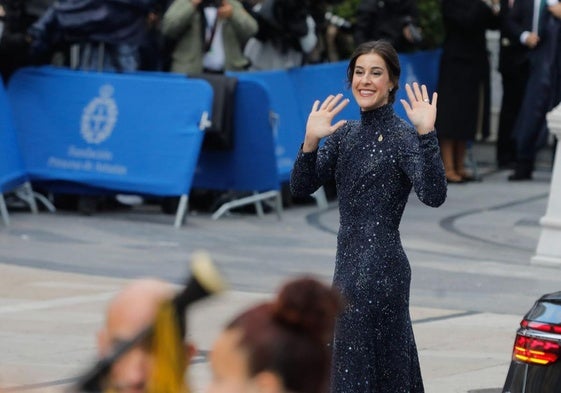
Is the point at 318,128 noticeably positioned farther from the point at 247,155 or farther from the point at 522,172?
the point at 522,172

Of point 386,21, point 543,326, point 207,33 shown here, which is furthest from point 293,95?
point 543,326

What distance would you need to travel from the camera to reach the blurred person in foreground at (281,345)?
2670 millimetres

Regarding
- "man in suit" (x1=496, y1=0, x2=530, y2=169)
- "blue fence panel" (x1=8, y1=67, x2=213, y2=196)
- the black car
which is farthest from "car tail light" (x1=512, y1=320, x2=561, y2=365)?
"man in suit" (x1=496, y1=0, x2=530, y2=169)

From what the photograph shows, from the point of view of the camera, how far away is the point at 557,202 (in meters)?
11.7

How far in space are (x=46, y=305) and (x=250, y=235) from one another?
358cm

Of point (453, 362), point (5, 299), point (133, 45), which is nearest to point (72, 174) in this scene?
point (133, 45)

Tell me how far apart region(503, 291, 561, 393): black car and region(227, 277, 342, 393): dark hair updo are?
9.08 feet

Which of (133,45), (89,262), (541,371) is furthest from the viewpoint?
(133,45)

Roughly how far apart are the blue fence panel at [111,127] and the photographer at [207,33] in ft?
2.06

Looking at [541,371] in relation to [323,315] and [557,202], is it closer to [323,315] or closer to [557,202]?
[323,315]

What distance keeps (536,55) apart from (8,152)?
643 cm

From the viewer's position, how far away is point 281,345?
2676 millimetres

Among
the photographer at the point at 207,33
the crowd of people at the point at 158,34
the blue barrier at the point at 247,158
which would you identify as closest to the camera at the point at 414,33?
the crowd of people at the point at 158,34

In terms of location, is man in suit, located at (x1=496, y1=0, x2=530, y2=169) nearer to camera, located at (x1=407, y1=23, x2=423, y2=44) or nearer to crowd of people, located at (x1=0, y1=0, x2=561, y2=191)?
crowd of people, located at (x1=0, y1=0, x2=561, y2=191)
